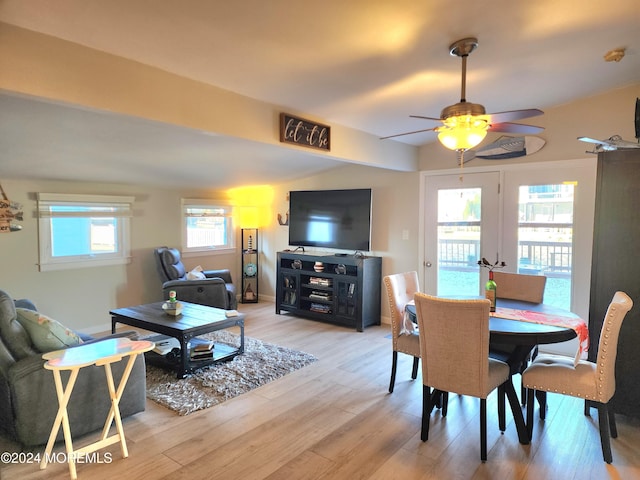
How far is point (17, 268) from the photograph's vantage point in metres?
4.48

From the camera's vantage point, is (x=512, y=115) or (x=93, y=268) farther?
(x=93, y=268)

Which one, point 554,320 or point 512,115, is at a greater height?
point 512,115

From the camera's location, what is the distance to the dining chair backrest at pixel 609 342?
2.37 metres

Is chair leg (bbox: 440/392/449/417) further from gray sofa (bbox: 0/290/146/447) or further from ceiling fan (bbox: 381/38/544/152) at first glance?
gray sofa (bbox: 0/290/146/447)

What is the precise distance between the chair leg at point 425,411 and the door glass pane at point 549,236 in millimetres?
2471

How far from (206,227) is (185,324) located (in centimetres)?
309

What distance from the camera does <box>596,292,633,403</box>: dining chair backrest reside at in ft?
7.77

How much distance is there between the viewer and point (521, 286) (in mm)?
3574

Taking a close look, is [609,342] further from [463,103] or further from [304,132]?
[304,132]

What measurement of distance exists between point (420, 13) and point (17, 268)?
4696mm

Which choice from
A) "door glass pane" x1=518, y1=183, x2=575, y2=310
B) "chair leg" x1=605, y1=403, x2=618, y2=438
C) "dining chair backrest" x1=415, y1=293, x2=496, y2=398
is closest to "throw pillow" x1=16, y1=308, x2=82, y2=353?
"dining chair backrest" x1=415, y1=293, x2=496, y2=398

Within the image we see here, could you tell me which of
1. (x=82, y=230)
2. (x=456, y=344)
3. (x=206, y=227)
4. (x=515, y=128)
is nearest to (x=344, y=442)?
(x=456, y=344)

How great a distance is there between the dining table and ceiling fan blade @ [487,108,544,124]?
128 centimetres

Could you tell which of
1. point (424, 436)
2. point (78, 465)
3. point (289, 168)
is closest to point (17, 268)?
point (78, 465)
